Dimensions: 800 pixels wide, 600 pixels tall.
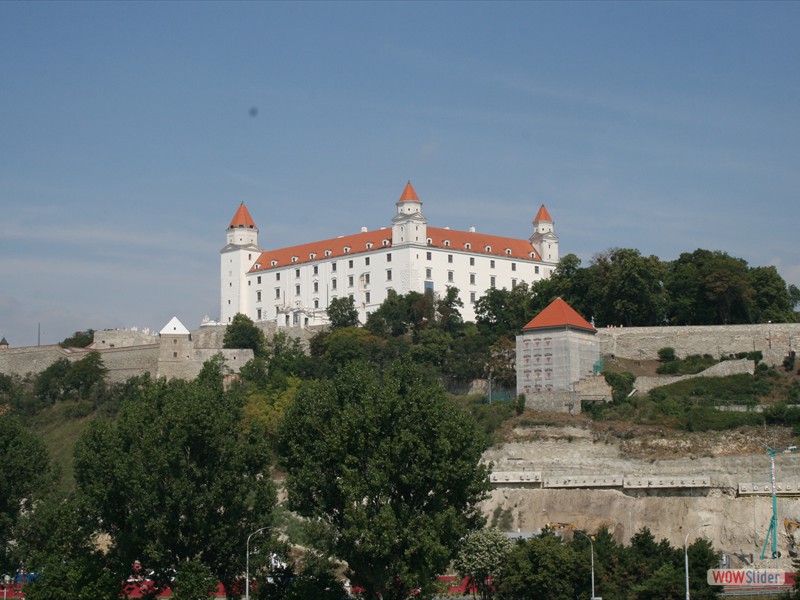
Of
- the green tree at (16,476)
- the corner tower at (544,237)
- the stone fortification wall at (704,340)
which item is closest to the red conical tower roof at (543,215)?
the corner tower at (544,237)

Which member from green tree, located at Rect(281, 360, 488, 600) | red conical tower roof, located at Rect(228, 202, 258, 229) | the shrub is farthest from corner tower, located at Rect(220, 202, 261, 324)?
green tree, located at Rect(281, 360, 488, 600)

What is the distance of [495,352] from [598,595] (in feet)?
127

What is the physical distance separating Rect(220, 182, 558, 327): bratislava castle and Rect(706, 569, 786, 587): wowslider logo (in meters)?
54.2

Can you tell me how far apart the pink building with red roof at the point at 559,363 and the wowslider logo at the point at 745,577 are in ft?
93.1

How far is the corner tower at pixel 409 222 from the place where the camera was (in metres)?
107

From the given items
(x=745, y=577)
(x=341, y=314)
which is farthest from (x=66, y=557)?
(x=341, y=314)

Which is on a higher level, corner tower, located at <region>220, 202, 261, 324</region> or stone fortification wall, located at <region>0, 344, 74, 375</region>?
corner tower, located at <region>220, 202, 261, 324</region>

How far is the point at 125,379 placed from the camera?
101 metres

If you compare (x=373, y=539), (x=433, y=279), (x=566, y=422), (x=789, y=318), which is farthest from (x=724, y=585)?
(x=433, y=279)

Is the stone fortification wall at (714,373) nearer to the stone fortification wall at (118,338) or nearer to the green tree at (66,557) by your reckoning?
the green tree at (66,557)

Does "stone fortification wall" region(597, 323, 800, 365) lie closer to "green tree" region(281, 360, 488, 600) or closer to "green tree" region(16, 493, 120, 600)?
"green tree" region(281, 360, 488, 600)

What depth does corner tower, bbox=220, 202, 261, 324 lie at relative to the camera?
11419 centimetres

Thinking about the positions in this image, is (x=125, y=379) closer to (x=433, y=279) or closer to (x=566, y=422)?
(x=433, y=279)

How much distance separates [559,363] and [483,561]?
27.6m
